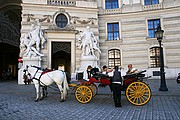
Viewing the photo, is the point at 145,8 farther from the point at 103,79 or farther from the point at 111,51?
the point at 103,79

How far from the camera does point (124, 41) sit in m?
20.2

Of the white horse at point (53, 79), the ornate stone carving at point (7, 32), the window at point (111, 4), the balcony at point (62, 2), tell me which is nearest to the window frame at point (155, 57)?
the window at point (111, 4)

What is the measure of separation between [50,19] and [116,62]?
10.4 metres

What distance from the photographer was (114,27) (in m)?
Result: 21.0

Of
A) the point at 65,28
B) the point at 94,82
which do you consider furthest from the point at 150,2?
the point at 94,82

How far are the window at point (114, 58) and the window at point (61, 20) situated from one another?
726cm

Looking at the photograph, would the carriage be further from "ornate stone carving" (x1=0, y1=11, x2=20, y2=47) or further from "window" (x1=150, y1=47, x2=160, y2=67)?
"window" (x1=150, y1=47, x2=160, y2=67)

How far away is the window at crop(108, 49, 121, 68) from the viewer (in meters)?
20.4

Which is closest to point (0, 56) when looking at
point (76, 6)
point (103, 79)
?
point (76, 6)

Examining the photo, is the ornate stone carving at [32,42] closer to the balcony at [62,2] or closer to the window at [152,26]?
the balcony at [62,2]

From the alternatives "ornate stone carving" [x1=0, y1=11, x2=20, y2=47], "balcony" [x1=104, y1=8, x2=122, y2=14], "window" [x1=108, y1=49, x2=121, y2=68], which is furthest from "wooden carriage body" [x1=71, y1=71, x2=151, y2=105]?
"balcony" [x1=104, y1=8, x2=122, y2=14]

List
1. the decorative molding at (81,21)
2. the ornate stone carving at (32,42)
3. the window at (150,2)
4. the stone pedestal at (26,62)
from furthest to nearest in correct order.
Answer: the window at (150,2), the decorative molding at (81,21), the ornate stone carving at (32,42), the stone pedestal at (26,62)

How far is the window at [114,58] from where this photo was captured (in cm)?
2039

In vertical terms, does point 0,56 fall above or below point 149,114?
above
